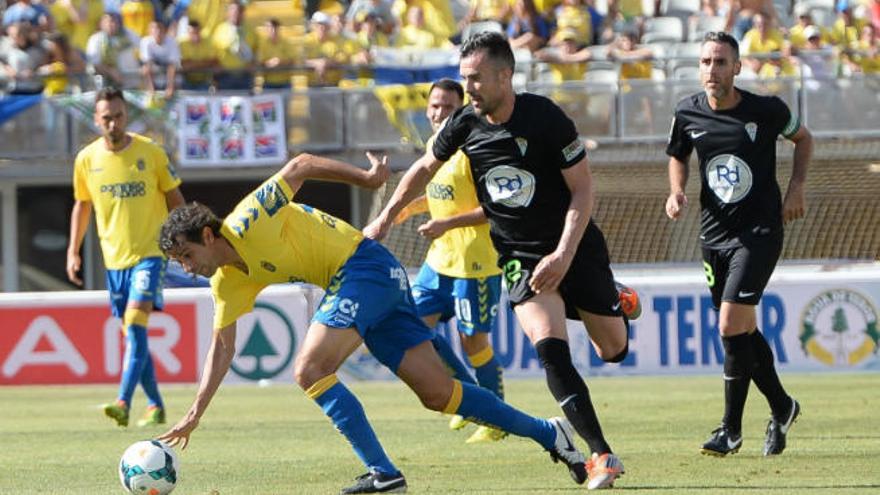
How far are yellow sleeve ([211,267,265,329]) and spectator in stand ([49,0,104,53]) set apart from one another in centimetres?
1540

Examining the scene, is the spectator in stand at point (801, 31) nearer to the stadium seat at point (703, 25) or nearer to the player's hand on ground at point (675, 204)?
the stadium seat at point (703, 25)

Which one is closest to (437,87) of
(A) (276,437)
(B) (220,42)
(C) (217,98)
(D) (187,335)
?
(A) (276,437)

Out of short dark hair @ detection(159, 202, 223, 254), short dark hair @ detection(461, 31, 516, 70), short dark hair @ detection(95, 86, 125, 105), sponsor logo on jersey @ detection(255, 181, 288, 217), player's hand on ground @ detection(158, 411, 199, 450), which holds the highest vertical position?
short dark hair @ detection(461, 31, 516, 70)

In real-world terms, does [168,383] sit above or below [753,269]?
below

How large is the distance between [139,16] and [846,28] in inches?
350

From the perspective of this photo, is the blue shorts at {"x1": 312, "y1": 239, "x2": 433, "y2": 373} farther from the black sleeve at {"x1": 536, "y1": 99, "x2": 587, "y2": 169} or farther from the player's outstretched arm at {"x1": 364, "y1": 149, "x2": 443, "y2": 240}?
the black sleeve at {"x1": 536, "y1": 99, "x2": 587, "y2": 169}

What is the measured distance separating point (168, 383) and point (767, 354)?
8.85 m

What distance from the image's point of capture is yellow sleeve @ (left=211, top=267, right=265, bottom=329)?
27.4 feet

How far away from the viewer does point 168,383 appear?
17.8 meters

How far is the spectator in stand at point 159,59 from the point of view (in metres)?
21.4

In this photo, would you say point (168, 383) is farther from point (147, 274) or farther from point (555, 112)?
point (555, 112)

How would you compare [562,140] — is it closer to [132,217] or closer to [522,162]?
[522,162]

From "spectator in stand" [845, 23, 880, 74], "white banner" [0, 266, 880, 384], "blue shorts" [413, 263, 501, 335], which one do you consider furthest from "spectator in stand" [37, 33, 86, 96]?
"blue shorts" [413, 263, 501, 335]

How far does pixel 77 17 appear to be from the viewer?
23344 mm
